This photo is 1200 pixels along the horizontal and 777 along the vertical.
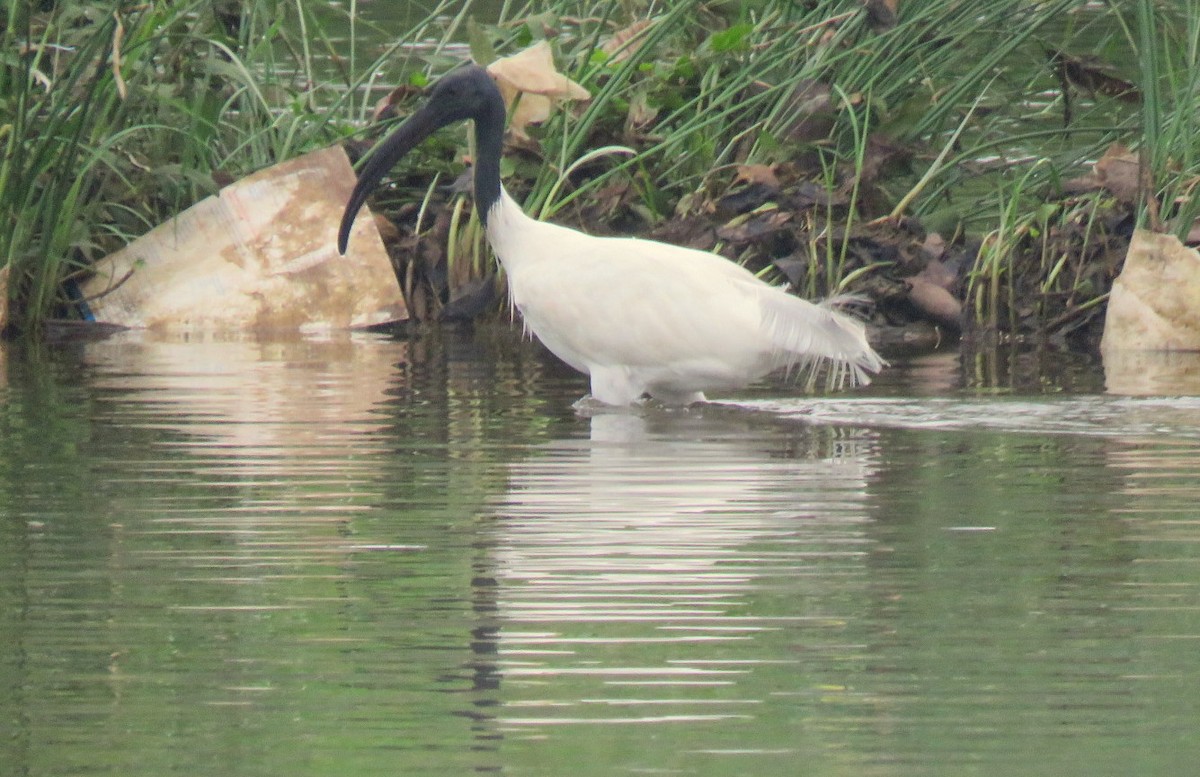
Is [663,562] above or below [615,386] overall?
below

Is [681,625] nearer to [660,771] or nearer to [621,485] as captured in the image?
[660,771]

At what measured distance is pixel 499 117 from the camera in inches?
387

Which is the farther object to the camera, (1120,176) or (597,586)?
(1120,176)

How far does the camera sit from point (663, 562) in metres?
5.60

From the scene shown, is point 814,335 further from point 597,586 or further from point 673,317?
point 597,586

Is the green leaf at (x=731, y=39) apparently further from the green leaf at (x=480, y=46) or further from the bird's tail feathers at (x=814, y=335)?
the bird's tail feathers at (x=814, y=335)

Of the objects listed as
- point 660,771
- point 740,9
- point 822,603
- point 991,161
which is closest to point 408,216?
point 740,9

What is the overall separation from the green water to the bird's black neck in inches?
35.4

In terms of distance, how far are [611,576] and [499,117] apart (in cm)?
468

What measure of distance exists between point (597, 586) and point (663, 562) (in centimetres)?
34

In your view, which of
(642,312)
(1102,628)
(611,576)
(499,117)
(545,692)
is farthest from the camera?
(499,117)

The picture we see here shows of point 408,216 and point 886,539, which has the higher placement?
point 408,216

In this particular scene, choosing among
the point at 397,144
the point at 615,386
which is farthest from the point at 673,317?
the point at 397,144

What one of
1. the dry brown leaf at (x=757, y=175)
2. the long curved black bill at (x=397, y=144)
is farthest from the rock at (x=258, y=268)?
the dry brown leaf at (x=757, y=175)
